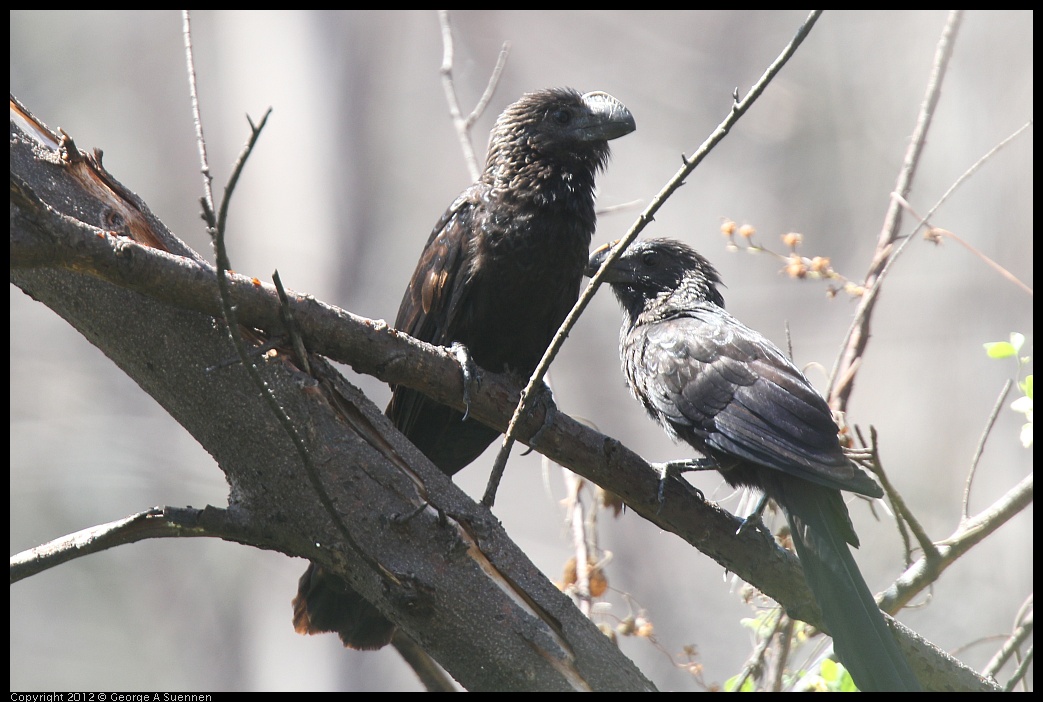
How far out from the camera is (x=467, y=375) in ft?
7.55

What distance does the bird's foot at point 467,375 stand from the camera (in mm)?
2267

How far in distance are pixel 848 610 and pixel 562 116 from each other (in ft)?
6.20

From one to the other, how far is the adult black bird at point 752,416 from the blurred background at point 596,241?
3428 millimetres

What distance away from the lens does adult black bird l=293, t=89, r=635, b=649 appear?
2.76m

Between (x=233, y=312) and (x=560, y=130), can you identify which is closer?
(x=233, y=312)

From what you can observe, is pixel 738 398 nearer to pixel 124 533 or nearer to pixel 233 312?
pixel 233 312

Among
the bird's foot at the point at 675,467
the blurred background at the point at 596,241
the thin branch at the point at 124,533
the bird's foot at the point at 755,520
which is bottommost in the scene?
the thin branch at the point at 124,533

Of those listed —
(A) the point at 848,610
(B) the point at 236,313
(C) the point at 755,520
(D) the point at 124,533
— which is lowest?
(A) the point at 848,610

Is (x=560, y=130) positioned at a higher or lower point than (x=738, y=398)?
higher

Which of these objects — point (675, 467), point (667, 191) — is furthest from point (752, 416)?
point (667, 191)

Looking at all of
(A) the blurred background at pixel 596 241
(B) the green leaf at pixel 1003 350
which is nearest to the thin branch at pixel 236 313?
(B) the green leaf at pixel 1003 350

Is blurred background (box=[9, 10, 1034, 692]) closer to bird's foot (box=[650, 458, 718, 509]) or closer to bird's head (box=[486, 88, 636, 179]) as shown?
bird's foot (box=[650, 458, 718, 509])

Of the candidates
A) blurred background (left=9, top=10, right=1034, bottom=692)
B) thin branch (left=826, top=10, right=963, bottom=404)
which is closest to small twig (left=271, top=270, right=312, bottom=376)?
thin branch (left=826, top=10, right=963, bottom=404)

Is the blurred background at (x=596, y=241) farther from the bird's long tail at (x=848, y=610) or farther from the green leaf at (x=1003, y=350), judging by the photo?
the green leaf at (x=1003, y=350)
